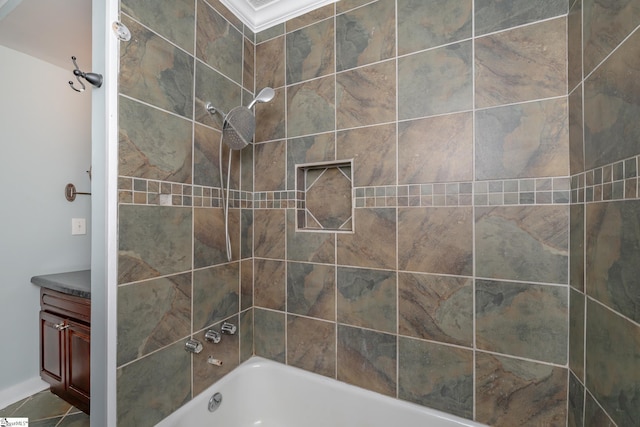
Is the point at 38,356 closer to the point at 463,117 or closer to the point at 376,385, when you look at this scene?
the point at 376,385

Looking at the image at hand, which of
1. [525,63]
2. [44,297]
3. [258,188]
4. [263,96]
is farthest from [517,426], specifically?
[44,297]

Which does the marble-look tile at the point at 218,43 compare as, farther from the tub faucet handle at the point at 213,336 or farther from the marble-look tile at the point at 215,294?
the tub faucet handle at the point at 213,336

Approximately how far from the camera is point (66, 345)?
167 centimetres

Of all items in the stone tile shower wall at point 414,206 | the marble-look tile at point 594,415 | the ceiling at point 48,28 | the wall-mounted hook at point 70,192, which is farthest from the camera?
the wall-mounted hook at point 70,192

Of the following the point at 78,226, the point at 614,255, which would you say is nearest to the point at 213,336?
the point at 614,255

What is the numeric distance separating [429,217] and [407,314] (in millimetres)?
472

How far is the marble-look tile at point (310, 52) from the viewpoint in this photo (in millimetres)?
1492

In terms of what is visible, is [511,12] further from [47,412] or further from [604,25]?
[47,412]

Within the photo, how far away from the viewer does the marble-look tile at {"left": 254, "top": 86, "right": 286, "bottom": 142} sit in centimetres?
162

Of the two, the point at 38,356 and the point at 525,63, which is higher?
the point at 525,63

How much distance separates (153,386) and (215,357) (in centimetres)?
33

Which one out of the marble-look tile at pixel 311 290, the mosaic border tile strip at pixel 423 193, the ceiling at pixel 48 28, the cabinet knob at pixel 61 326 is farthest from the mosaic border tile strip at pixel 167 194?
the cabinet knob at pixel 61 326

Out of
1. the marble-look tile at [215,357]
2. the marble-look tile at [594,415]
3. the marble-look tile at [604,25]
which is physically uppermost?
the marble-look tile at [604,25]

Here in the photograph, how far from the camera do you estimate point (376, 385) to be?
137 cm
